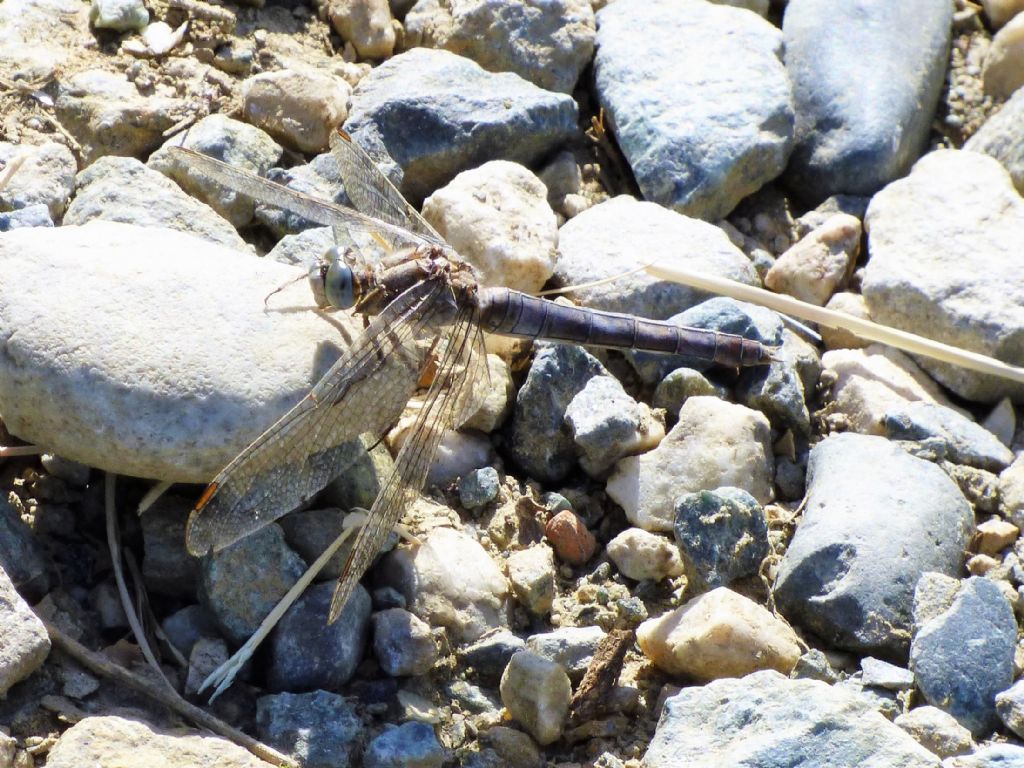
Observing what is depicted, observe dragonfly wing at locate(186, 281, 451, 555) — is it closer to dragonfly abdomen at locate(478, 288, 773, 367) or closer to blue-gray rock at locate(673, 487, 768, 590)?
dragonfly abdomen at locate(478, 288, 773, 367)

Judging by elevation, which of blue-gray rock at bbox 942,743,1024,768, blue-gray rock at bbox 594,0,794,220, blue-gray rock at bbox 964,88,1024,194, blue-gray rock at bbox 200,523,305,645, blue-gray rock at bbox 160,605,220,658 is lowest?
blue-gray rock at bbox 942,743,1024,768

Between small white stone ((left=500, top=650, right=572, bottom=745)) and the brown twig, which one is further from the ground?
the brown twig

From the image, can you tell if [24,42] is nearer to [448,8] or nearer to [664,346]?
[448,8]

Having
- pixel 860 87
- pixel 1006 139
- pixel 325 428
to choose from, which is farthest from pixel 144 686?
pixel 1006 139

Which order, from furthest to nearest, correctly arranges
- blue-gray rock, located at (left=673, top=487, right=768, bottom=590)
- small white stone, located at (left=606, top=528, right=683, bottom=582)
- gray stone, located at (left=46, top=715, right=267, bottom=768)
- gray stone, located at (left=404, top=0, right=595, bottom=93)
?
1. gray stone, located at (left=404, top=0, right=595, bottom=93)
2. small white stone, located at (left=606, top=528, right=683, bottom=582)
3. blue-gray rock, located at (left=673, top=487, right=768, bottom=590)
4. gray stone, located at (left=46, top=715, right=267, bottom=768)

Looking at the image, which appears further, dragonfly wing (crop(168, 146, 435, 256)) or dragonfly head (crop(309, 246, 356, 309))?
dragonfly wing (crop(168, 146, 435, 256))

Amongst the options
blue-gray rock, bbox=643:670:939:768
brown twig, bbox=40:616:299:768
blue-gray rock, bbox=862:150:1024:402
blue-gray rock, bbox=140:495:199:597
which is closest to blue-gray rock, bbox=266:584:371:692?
brown twig, bbox=40:616:299:768

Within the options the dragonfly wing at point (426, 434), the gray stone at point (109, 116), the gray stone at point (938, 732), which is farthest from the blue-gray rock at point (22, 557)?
the gray stone at point (938, 732)
